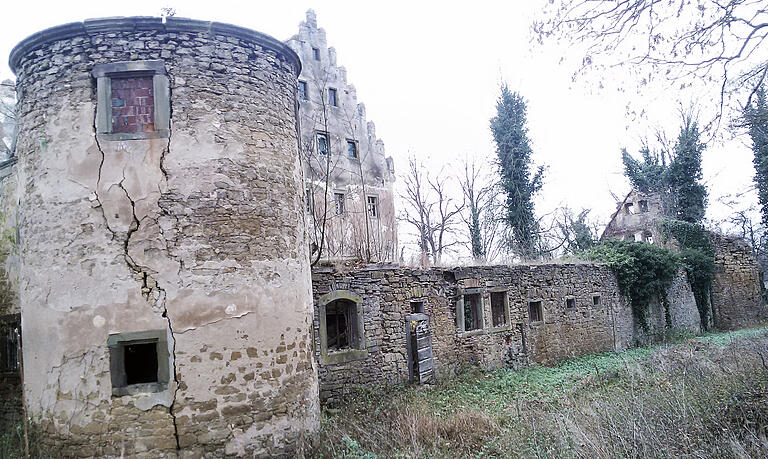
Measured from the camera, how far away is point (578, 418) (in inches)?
287

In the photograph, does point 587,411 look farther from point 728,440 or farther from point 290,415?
point 290,415

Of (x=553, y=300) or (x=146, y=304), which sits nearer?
(x=146, y=304)

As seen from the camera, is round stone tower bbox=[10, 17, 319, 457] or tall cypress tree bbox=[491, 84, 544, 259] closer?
round stone tower bbox=[10, 17, 319, 457]

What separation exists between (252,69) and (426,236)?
2106 cm

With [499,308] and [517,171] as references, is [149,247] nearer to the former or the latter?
[499,308]

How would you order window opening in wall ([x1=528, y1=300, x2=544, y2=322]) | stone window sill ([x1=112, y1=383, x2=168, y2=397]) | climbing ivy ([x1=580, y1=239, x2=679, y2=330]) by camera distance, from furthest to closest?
climbing ivy ([x1=580, y1=239, x2=679, y2=330])
window opening in wall ([x1=528, y1=300, x2=544, y2=322])
stone window sill ([x1=112, y1=383, x2=168, y2=397])

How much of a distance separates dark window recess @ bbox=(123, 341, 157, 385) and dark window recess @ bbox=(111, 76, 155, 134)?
3162 mm

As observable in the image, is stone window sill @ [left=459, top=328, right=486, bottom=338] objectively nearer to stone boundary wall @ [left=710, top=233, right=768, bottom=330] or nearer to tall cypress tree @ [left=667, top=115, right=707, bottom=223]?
stone boundary wall @ [left=710, top=233, right=768, bottom=330]

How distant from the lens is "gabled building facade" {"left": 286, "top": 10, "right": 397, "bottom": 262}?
20.2m

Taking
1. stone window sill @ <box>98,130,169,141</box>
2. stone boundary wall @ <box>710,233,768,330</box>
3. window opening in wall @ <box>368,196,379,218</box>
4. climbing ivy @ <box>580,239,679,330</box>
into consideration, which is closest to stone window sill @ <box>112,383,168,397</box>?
stone window sill @ <box>98,130,169,141</box>

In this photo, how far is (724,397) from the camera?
6.80 m

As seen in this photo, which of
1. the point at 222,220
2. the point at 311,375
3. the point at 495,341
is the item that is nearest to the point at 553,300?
the point at 495,341

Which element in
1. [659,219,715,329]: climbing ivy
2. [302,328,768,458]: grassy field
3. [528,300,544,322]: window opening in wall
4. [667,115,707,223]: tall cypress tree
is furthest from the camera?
[667,115,707,223]: tall cypress tree

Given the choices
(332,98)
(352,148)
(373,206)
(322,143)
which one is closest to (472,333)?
(373,206)
